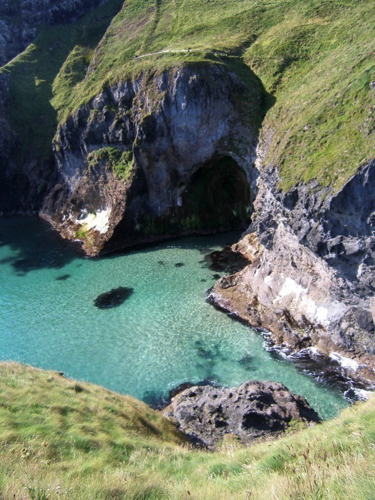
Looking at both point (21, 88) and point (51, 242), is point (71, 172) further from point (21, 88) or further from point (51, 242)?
point (21, 88)

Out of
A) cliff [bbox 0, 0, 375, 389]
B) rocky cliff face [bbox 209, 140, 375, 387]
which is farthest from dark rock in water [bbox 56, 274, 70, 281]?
rocky cliff face [bbox 209, 140, 375, 387]

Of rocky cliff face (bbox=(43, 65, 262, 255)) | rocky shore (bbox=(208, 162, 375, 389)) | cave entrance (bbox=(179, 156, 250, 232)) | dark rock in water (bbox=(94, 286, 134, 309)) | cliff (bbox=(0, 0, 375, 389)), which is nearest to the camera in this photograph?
rocky shore (bbox=(208, 162, 375, 389))

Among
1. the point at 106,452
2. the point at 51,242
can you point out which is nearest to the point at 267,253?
the point at 106,452

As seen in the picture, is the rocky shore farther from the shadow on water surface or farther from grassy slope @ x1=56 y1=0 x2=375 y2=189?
the shadow on water surface

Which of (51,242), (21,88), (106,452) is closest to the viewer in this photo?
→ (106,452)

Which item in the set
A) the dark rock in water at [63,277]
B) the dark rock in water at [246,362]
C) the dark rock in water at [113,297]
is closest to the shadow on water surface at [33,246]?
the dark rock in water at [63,277]
